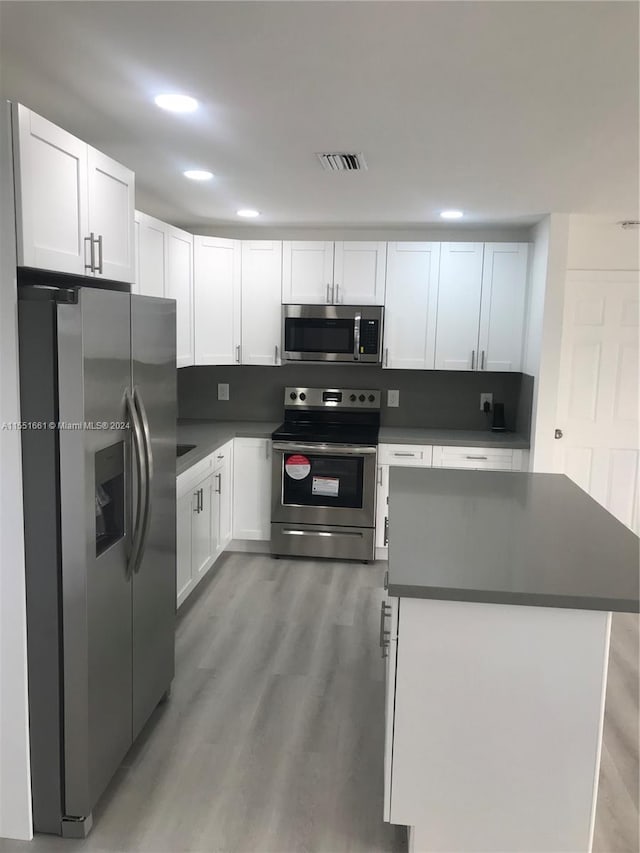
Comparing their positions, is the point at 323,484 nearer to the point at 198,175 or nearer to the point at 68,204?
the point at 198,175

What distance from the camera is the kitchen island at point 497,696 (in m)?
1.81

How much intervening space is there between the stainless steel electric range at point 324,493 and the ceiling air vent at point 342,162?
1960 mm

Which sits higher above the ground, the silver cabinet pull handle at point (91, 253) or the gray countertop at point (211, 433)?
the silver cabinet pull handle at point (91, 253)

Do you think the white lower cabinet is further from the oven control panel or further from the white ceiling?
the white ceiling

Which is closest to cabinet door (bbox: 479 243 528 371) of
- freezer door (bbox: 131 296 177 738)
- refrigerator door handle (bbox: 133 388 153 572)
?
freezer door (bbox: 131 296 177 738)

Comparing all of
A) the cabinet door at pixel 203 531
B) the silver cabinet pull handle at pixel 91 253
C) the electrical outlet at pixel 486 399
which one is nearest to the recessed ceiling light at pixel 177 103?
the silver cabinet pull handle at pixel 91 253

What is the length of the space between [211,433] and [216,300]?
0.97m

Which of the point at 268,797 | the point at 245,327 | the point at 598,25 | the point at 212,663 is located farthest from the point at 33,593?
the point at 245,327

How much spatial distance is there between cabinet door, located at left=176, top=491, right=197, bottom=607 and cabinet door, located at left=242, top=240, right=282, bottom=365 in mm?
1474

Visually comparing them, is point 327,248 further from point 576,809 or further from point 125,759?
point 576,809

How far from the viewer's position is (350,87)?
6.78 ft

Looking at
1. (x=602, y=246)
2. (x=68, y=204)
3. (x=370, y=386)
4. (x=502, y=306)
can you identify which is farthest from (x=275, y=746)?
(x=602, y=246)

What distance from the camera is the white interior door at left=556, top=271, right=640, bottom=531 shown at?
14.8 feet

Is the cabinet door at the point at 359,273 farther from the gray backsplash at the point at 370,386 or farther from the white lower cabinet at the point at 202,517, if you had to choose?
the white lower cabinet at the point at 202,517
